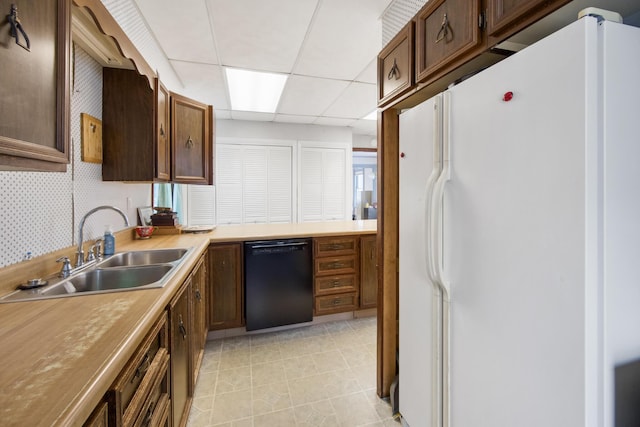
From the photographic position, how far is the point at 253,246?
2527mm

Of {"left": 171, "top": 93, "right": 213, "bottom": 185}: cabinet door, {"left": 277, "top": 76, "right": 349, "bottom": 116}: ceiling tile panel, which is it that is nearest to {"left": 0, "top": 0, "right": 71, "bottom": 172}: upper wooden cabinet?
{"left": 171, "top": 93, "right": 213, "bottom": 185}: cabinet door

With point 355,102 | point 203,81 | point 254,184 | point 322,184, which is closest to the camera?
point 203,81

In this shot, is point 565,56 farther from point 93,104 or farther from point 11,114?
point 93,104

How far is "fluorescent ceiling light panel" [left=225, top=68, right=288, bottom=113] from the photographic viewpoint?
3.00 meters

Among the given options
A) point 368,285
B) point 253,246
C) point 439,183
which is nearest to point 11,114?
point 439,183

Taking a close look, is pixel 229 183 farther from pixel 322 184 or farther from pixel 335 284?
pixel 335 284

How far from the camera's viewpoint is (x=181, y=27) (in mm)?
2119

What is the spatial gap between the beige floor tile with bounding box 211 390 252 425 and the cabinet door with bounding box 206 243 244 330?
2.49ft

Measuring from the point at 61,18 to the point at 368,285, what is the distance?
2767 mm

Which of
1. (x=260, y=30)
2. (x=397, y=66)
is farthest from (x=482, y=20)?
(x=260, y=30)

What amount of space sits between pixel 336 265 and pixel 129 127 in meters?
2.04

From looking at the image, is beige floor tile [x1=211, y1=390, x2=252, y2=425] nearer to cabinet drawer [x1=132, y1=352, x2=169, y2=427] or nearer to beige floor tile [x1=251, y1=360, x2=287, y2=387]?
beige floor tile [x1=251, y1=360, x2=287, y2=387]

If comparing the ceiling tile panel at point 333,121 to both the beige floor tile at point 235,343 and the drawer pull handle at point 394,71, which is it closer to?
the drawer pull handle at point 394,71

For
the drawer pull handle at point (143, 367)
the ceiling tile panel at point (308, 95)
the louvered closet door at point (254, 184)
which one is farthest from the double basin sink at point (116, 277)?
the louvered closet door at point (254, 184)
